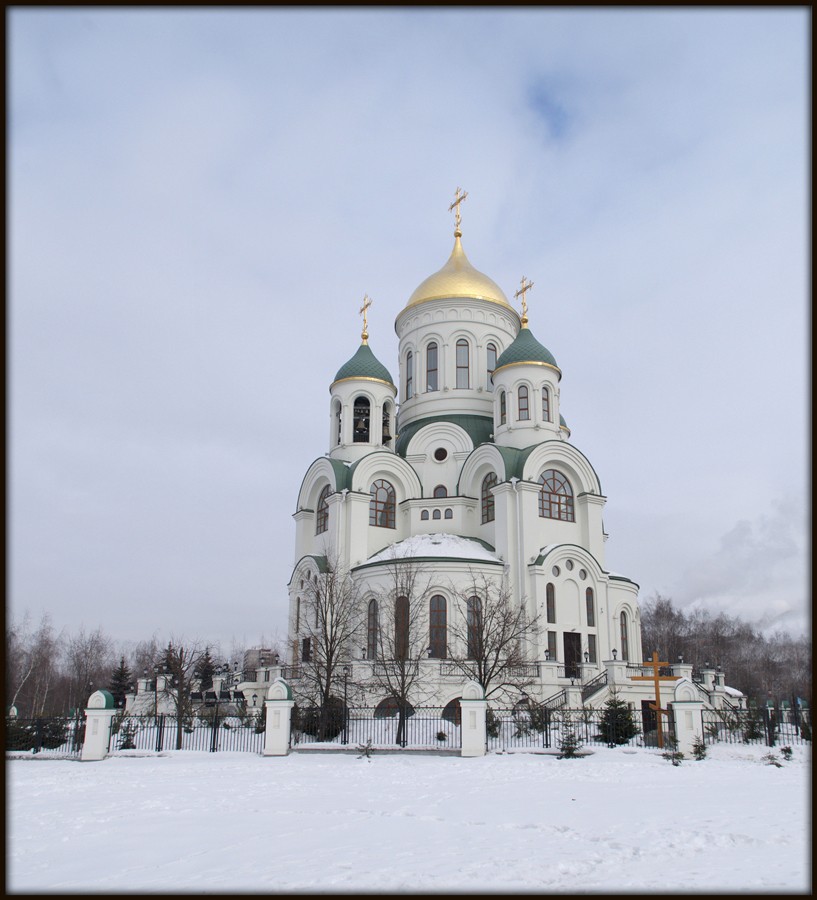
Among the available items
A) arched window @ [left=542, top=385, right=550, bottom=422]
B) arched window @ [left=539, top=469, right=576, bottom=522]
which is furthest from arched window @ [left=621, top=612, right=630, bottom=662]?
arched window @ [left=542, top=385, right=550, bottom=422]

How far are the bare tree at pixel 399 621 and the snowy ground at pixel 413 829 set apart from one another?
1208 centimetres

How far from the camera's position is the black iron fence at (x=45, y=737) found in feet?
76.5

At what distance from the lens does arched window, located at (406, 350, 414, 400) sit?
137ft

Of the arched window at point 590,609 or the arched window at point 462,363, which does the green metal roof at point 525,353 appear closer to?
the arched window at point 462,363

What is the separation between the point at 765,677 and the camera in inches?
3029

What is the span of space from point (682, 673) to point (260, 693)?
57.4 feet

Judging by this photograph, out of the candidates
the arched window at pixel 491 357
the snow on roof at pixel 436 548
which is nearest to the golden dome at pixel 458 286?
the arched window at pixel 491 357

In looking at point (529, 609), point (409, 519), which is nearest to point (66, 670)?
point (409, 519)

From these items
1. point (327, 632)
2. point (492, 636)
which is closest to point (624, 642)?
point (492, 636)

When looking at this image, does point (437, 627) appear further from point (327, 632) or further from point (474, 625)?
point (327, 632)

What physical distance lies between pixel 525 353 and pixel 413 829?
28.8 meters

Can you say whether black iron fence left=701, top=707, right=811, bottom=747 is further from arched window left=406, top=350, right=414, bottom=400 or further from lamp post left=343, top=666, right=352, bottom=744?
arched window left=406, top=350, right=414, bottom=400

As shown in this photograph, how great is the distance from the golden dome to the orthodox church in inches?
3.9

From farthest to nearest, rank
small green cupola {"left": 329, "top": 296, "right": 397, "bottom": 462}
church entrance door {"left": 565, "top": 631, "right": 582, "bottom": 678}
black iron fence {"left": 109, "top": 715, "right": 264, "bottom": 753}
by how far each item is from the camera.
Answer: small green cupola {"left": 329, "top": 296, "right": 397, "bottom": 462}
church entrance door {"left": 565, "top": 631, "right": 582, "bottom": 678}
black iron fence {"left": 109, "top": 715, "right": 264, "bottom": 753}
